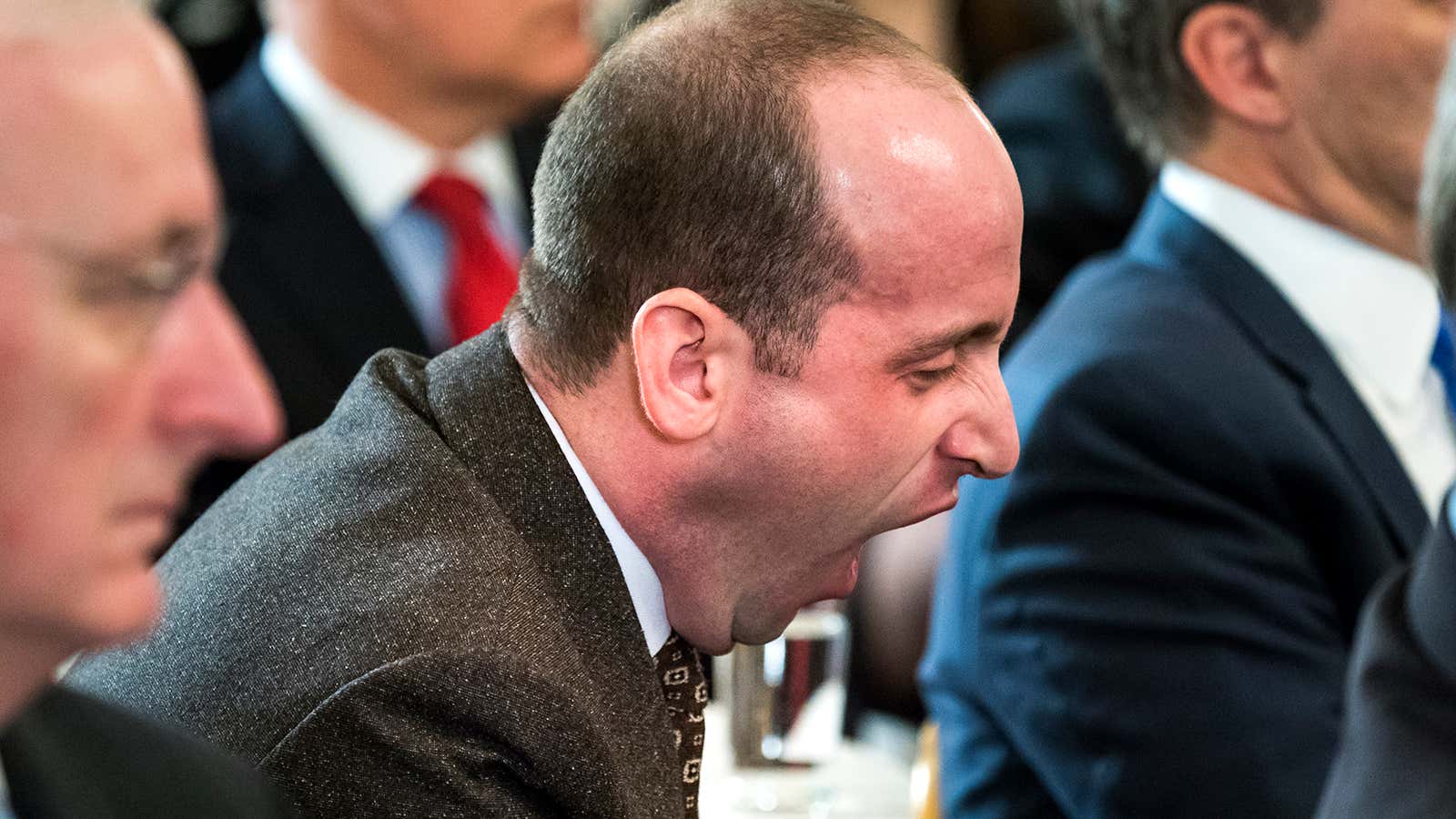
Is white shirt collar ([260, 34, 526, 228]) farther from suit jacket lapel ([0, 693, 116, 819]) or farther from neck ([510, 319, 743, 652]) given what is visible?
suit jacket lapel ([0, 693, 116, 819])

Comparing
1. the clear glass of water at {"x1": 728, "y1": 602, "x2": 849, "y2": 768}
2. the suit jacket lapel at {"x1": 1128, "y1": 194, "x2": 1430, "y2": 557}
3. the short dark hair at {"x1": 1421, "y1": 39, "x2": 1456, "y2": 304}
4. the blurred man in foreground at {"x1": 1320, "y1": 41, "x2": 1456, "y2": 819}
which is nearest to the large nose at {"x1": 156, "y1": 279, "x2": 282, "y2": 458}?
the blurred man in foreground at {"x1": 1320, "y1": 41, "x2": 1456, "y2": 819}

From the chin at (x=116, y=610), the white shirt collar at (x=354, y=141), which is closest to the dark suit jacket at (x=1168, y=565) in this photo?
the white shirt collar at (x=354, y=141)

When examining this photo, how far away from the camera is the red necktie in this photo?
2.45 meters

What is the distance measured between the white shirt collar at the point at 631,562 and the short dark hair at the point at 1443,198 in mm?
647

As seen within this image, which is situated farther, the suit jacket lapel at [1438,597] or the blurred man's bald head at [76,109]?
the suit jacket lapel at [1438,597]

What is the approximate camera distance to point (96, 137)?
74 cm

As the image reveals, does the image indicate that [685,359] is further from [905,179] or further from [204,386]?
[204,386]

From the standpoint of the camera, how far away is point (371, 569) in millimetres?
1133

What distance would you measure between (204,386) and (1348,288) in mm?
1449

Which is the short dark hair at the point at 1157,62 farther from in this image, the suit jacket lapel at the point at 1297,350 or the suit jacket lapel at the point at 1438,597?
the suit jacket lapel at the point at 1438,597

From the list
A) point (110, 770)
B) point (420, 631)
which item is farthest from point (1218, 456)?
point (110, 770)

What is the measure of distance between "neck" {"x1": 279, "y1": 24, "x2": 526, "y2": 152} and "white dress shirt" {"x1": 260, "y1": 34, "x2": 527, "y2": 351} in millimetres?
14

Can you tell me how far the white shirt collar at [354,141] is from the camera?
2447 millimetres

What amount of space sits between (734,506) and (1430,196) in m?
0.60
